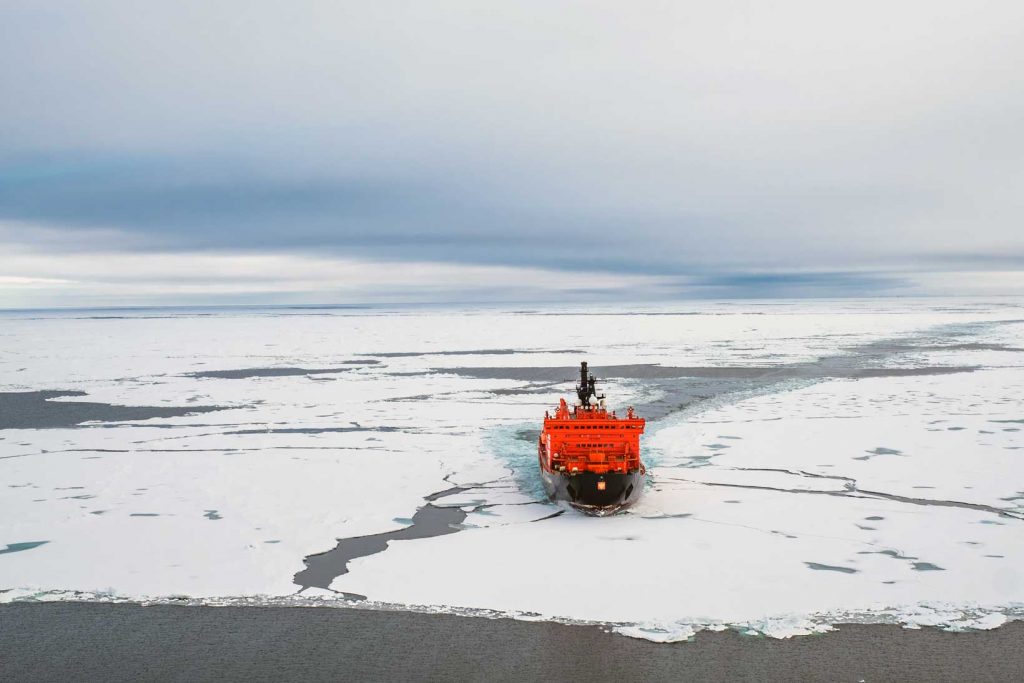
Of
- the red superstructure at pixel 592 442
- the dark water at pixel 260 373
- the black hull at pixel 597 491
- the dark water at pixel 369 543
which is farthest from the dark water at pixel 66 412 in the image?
the black hull at pixel 597 491

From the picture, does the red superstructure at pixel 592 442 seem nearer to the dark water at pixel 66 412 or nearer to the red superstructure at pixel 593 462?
the red superstructure at pixel 593 462

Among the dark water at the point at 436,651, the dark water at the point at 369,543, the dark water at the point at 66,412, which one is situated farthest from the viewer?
the dark water at the point at 66,412

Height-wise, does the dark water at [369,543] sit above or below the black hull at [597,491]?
below

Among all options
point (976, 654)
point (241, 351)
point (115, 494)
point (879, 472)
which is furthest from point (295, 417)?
point (241, 351)

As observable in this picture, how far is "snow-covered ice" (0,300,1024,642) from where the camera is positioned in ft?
39.1

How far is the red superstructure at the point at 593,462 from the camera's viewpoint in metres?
A: 16.0

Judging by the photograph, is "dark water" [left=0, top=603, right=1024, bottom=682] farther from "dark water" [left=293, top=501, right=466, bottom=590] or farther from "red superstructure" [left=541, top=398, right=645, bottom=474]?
"red superstructure" [left=541, top=398, right=645, bottom=474]

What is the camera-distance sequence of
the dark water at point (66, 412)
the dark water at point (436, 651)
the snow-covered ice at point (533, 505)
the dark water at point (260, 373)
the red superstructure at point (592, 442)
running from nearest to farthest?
the dark water at point (436, 651)
the snow-covered ice at point (533, 505)
the red superstructure at point (592, 442)
the dark water at point (66, 412)
the dark water at point (260, 373)

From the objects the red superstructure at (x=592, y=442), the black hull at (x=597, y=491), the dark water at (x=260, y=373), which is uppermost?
the red superstructure at (x=592, y=442)

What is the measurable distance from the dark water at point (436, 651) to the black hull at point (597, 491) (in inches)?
208

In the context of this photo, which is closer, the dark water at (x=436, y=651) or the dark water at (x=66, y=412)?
the dark water at (x=436, y=651)

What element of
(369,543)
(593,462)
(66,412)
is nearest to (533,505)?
(593,462)

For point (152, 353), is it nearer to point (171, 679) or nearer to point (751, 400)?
point (751, 400)

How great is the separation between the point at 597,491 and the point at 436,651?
6455 millimetres
